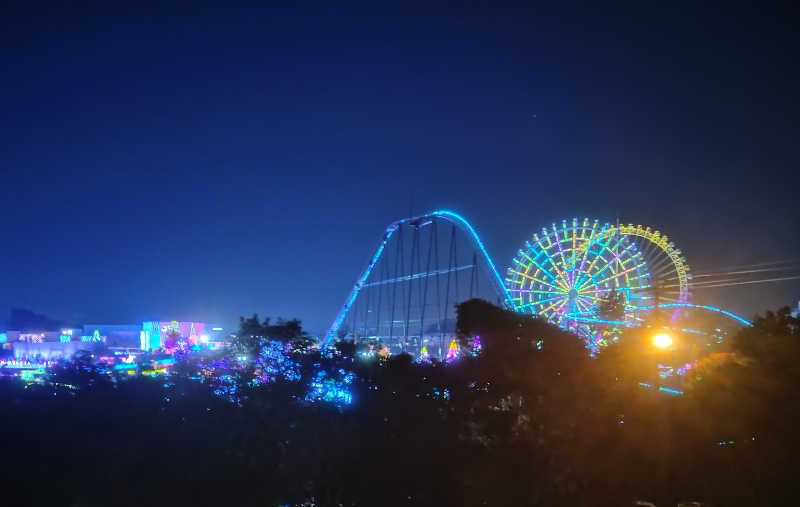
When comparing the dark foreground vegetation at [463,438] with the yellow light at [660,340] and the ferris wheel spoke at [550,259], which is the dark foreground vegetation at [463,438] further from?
the ferris wheel spoke at [550,259]

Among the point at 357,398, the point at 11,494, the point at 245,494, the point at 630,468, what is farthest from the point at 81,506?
the point at 630,468

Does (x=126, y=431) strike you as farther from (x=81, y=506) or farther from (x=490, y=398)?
(x=490, y=398)

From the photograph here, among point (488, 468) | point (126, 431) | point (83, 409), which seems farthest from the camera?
point (83, 409)

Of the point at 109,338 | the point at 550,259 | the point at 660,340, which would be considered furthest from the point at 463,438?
the point at 109,338

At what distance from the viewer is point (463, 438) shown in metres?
10.3

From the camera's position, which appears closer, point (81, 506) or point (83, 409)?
point (81, 506)

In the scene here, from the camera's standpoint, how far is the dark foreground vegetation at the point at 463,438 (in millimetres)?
10117

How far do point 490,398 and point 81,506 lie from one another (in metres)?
7.58

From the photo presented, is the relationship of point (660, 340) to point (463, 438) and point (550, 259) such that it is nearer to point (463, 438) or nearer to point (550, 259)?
point (463, 438)

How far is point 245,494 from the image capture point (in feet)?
33.4

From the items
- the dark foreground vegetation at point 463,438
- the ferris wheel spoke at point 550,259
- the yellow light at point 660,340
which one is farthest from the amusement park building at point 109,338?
the yellow light at point 660,340

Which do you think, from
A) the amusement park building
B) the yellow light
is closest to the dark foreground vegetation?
the yellow light

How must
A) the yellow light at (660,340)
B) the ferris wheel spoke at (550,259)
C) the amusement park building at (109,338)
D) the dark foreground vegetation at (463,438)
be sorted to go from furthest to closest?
the amusement park building at (109,338)
the ferris wheel spoke at (550,259)
the yellow light at (660,340)
the dark foreground vegetation at (463,438)

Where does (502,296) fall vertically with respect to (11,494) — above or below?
above
